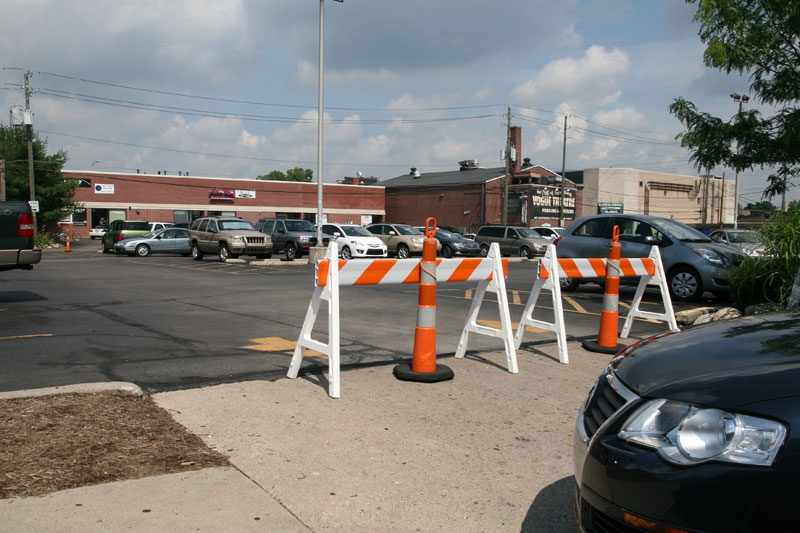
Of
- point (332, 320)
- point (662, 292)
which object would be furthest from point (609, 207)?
point (332, 320)

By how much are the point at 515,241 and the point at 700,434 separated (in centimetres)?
3209

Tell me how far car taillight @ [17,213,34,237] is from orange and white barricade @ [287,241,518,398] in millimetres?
7281

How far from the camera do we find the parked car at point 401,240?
29.9 metres

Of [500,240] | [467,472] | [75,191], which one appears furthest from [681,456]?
[75,191]

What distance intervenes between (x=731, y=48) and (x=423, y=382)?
29.2 feet

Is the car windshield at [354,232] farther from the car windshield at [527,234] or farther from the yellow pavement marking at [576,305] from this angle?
the yellow pavement marking at [576,305]

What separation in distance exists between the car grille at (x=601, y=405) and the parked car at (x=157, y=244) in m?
30.7

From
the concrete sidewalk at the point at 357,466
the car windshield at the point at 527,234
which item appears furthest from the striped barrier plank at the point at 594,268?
the car windshield at the point at 527,234

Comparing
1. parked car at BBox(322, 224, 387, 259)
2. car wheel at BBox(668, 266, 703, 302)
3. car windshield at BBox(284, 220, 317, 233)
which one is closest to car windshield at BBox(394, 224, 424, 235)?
parked car at BBox(322, 224, 387, 259)

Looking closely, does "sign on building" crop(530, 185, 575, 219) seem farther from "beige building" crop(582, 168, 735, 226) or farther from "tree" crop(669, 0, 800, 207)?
"tree" crop(669, 0, 800, 207)

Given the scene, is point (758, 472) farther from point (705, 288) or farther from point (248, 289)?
point (248, 289)

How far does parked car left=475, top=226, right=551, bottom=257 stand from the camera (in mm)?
33125

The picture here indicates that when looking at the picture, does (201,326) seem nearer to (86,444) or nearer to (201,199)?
(86,444)

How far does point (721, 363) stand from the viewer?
2.59 m
